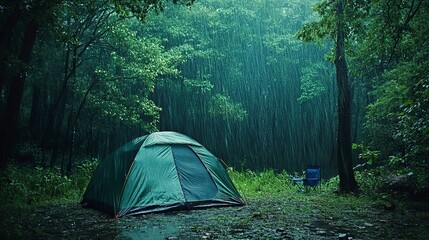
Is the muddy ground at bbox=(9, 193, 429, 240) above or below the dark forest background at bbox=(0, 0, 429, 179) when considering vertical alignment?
below

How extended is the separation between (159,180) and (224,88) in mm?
13692

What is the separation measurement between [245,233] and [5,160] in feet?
25.7

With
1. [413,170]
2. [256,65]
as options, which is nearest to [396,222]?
[413,170]

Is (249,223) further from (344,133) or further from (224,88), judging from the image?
(224,88)

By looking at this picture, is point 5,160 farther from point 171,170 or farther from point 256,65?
point 256,65

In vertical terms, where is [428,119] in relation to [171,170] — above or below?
above

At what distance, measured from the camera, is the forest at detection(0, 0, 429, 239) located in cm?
746

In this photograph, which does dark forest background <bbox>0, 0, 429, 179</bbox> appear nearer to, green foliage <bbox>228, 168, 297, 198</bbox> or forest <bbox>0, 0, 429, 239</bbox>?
forest <bbox>0, 0, 429, 239</bbox>

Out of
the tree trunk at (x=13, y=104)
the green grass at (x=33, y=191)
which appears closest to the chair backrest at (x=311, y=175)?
the green grass at (x=33, y=191)

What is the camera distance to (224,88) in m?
20.3

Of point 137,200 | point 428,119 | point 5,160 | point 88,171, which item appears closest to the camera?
point 428,119

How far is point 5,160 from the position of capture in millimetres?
9594

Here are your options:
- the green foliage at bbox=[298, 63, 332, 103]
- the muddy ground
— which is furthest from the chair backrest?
the green foliage at bbox=[298, 63, 332, 103]

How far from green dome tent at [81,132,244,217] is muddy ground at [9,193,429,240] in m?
0.27
